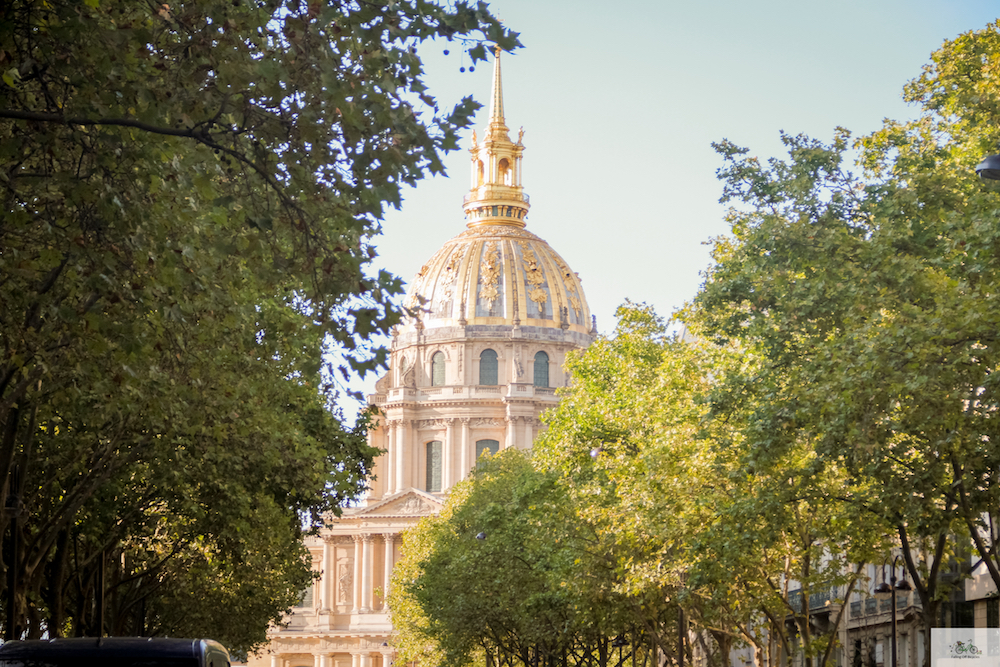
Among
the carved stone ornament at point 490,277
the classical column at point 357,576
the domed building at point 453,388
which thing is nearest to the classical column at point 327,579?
the domed building at point 453,388

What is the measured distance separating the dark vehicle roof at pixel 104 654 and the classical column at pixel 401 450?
131m

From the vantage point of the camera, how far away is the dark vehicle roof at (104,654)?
15.4 metres

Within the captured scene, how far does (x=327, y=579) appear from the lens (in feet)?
472

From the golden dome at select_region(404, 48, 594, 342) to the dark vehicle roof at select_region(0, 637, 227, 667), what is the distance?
5283 inches

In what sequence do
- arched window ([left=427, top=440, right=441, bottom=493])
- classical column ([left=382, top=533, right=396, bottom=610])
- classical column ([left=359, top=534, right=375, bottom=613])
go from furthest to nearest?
arched window ([left=427, top=440, right=441, bottom=493]) → classical column ([left=359, top=534, right=375, bottom=613]) → classical column ([left=382, top=533, right=396, bottom=610])

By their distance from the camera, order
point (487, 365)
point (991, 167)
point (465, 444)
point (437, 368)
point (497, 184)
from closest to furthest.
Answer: point (991, 167) < point (465, 444) < point (487, 365) < point (437, 368) < point (497, 184)

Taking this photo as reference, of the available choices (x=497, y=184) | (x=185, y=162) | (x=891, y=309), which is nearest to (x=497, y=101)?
(x=497, y=184)

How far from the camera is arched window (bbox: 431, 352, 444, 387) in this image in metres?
152

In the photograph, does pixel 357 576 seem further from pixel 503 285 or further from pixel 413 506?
pixel 503 285

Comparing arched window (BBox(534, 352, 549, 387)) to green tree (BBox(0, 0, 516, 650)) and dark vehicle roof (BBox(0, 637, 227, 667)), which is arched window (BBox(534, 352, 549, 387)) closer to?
green tree (BBox(0, 0, 516, 650))

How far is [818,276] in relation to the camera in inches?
961

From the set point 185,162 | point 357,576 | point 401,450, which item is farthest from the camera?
point 401,450

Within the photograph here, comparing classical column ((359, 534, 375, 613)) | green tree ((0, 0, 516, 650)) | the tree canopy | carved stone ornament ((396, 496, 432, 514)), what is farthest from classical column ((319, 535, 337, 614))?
green tree ((0, 0, 516, 650))

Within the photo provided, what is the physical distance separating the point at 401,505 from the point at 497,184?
127ft
